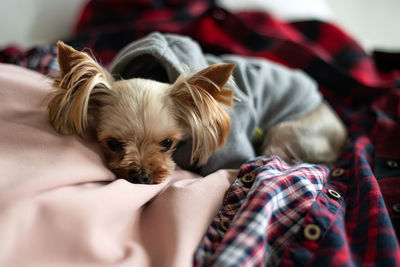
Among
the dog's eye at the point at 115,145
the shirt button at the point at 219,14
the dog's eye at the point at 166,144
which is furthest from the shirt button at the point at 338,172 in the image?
the shirt button at the point at 219,14

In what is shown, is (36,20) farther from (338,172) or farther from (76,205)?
(338,172)

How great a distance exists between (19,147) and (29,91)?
29 centimetres

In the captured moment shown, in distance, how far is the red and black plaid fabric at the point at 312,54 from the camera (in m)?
1.31

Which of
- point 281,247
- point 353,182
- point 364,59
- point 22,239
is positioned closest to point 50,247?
point 22,239

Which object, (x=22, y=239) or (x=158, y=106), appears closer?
(x=22, y=239)

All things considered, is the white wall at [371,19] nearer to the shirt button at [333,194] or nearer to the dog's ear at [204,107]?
the dog's ear at [204,107]

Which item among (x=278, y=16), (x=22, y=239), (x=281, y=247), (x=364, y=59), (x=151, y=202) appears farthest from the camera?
(x=278, y=16)

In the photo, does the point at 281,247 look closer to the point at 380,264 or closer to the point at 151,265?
the point at 380,264

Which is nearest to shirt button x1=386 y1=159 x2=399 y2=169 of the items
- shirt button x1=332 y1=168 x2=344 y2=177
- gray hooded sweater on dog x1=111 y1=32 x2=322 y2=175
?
shirt button x1=332 y1=168 x2=344 y2=177

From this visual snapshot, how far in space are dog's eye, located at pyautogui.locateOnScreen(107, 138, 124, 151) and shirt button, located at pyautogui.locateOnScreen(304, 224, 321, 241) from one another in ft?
2.43

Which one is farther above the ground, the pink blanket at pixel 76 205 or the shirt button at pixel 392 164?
the shirt button at pixel 392 164

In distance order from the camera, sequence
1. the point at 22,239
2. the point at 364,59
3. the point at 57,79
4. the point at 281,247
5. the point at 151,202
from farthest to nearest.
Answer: the point at 364,59 < the point at 57,79 < the point at 151,202 < the point at 281,247 < the point at 22,239

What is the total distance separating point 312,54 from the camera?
78.5 inches

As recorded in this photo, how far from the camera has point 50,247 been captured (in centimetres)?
79
